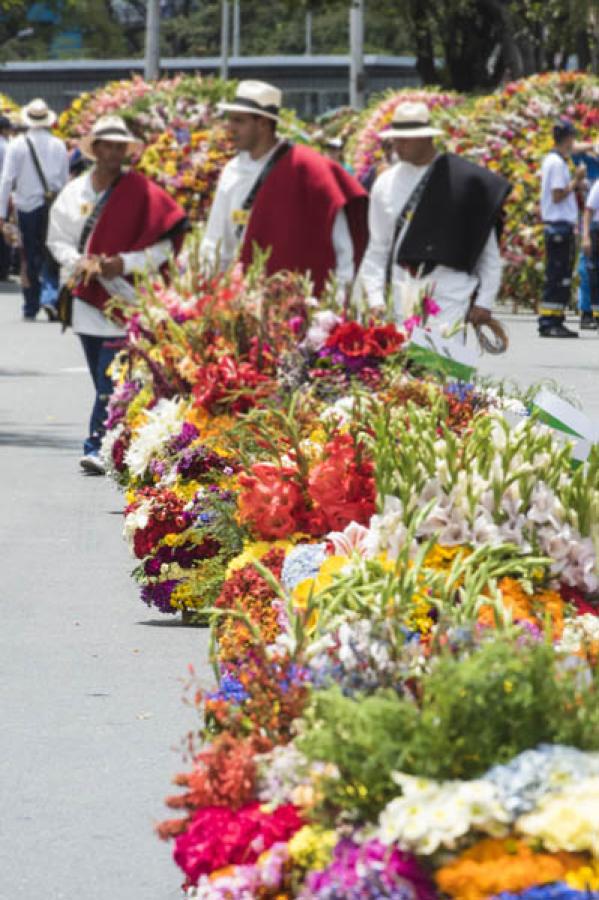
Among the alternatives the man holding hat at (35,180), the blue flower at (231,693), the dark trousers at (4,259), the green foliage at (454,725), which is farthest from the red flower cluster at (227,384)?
the dark trousers at (4,259)

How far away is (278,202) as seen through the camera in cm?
981

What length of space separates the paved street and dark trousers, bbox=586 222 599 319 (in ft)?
29.3

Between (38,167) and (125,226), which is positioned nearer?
(125,226)

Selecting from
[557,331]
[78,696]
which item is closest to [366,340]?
[78,696]

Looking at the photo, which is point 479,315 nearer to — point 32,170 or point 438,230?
point 438,230

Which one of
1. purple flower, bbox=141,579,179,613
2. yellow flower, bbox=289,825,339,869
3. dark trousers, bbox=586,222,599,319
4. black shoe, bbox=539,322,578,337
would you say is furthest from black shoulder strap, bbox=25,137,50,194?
yellow flower, bbox=289,825,339,869

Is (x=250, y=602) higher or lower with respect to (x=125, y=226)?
higher

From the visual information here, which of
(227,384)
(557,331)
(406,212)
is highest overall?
(406,212)

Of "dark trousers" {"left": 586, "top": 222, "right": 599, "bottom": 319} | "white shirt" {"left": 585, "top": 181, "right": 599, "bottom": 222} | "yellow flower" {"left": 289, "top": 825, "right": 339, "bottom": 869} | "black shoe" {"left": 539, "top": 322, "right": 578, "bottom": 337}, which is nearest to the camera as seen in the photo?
"yellow flower" {"left": 289, "top": 825, "right": 339, "bottom": 869}

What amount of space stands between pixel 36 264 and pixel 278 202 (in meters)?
13.4

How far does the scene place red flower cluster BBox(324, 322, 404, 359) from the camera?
7.42 metres

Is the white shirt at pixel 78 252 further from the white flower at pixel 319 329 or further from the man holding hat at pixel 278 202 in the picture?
the white flower at pixel 319 329

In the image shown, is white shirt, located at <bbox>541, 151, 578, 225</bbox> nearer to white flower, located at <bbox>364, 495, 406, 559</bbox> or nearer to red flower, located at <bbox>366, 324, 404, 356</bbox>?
red flower, located at <bbox>366, 324, 404, 356</bbox>

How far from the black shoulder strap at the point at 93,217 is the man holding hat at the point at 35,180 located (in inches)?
451
